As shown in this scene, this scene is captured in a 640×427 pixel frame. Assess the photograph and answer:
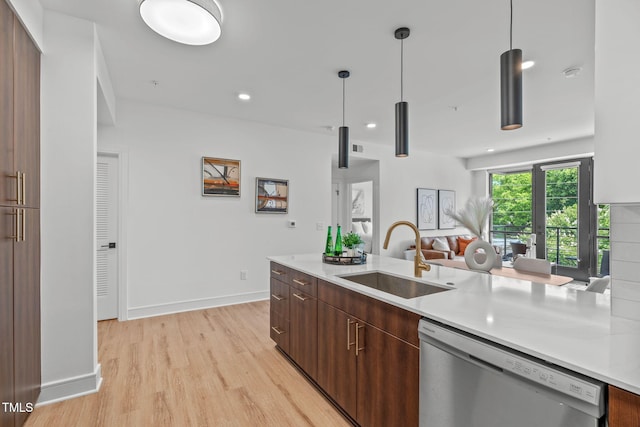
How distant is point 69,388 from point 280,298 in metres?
1.53

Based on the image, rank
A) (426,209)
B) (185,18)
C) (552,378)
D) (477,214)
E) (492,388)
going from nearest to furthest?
(552,378) → (492,388) → (185,18) → (477,214) → (426,209)

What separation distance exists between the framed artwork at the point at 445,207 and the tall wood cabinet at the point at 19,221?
262 inches

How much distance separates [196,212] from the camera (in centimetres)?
408

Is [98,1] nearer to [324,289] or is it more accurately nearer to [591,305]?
[324,289]

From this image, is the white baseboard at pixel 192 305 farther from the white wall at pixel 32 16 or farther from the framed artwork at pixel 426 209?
the framed artwork at pixel 426 209

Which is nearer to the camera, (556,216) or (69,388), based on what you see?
(69,388)

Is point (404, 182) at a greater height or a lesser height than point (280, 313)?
greater

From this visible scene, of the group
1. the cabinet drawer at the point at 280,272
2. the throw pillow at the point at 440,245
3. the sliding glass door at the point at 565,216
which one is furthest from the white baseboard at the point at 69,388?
the sliding glass door at the point at 565,216

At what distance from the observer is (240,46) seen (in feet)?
8.38

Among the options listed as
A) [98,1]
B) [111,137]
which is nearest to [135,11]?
[98,1]

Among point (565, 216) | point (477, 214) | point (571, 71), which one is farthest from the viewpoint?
point (477, 214)

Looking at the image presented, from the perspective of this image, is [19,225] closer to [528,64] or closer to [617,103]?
[617,103]

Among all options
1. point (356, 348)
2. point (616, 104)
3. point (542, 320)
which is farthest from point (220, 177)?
point (616, 104)

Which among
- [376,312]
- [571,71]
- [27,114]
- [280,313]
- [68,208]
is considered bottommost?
[280,313]
